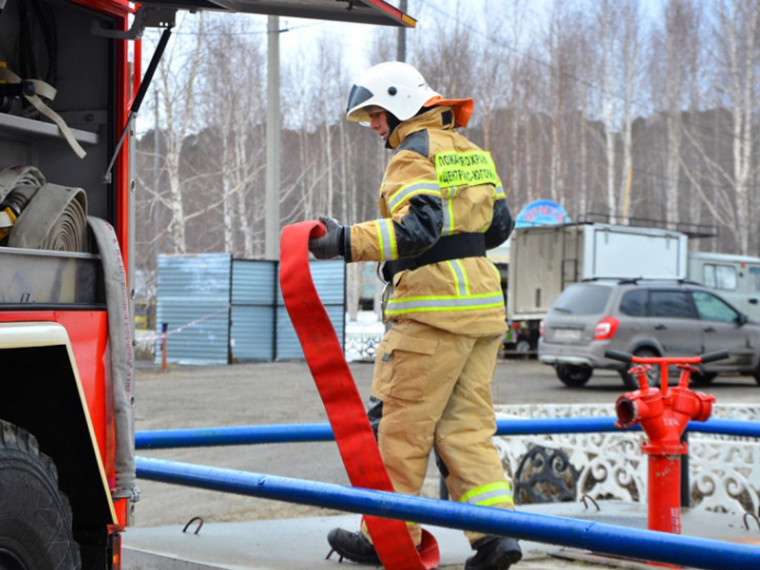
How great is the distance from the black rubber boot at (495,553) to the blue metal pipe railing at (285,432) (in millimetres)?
827

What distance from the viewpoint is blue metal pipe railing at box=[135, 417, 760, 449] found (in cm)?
451

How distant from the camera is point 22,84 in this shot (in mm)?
3072

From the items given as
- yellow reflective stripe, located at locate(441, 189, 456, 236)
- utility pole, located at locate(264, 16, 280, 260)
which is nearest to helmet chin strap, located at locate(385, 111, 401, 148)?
yellow reflective stripe, located at locate(441, 189, 456, 236)

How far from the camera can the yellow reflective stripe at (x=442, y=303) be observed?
401 cm

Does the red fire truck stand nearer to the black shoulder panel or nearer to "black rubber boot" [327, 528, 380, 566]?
the black shoulder panel

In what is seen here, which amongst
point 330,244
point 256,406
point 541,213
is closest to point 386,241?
point 330,244

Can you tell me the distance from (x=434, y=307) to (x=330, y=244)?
53 cm

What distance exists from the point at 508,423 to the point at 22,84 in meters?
2.67

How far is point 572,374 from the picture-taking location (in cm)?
1645

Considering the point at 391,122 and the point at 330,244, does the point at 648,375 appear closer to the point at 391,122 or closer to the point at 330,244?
the point at 391,122

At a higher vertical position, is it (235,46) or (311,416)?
(235,46)

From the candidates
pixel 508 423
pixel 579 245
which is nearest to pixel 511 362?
pixel 579 245

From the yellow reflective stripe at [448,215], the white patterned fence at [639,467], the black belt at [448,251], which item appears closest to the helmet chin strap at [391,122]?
the yellow reflective stripe at [448,215]

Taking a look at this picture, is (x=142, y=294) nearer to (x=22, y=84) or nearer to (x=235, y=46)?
(x=235, y=46)
